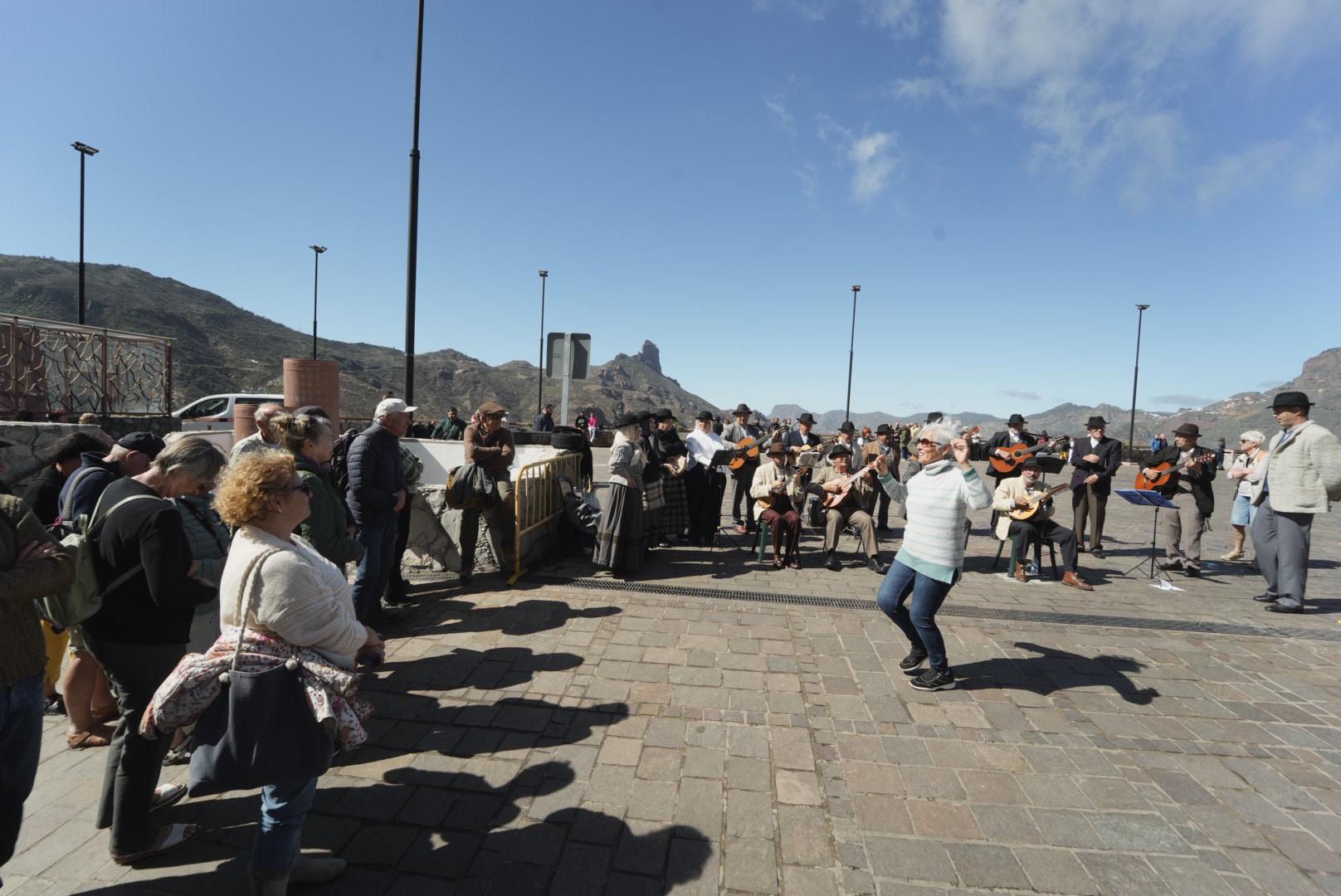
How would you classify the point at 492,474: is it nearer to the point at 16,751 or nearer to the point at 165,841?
the point at 165,841

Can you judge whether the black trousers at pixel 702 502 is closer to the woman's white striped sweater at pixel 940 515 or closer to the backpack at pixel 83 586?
the woman's white striped sweater at pixel 940 515

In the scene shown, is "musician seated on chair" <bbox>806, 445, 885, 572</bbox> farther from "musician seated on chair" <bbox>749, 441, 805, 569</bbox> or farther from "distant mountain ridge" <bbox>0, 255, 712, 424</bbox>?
"distant mountain ridge" <bbox>0, 255, 712, 424</bbox>

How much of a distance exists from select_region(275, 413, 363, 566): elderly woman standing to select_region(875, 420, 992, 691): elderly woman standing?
12.4 feet

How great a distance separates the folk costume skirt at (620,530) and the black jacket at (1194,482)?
652 centimetres

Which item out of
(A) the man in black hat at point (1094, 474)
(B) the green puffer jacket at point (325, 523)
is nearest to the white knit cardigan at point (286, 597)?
(B) the green puffer jacket at point (325, 523)

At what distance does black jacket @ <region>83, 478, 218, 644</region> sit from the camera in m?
2.49

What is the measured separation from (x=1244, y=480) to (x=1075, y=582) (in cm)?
398

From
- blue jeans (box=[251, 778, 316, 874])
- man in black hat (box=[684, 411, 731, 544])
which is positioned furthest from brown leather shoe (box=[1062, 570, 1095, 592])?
blue jeans (box=[251, 778, 316, 874])

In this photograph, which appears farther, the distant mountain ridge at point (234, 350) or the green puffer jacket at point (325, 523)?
the distant mountain ridge at point (234, 350)

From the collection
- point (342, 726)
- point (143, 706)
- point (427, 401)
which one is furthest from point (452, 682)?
point (427, 401)

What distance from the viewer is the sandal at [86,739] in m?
3.44

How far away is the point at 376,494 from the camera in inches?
195

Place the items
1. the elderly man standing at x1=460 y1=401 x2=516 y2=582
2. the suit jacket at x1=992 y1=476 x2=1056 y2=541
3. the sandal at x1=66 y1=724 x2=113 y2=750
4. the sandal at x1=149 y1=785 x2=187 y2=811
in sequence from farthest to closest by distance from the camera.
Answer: the suit jacket at x1=992 y1=476 x2=1056 y2=541 < the elderly man standing at x1=460 y1=401 x2=516 y2=582 < the sandal at x1=66 y1=724 x2=113 y2=750 < the sandal at x1=149 y1=785 x2=187 y2=811

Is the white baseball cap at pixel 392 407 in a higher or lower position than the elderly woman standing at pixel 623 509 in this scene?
higher
